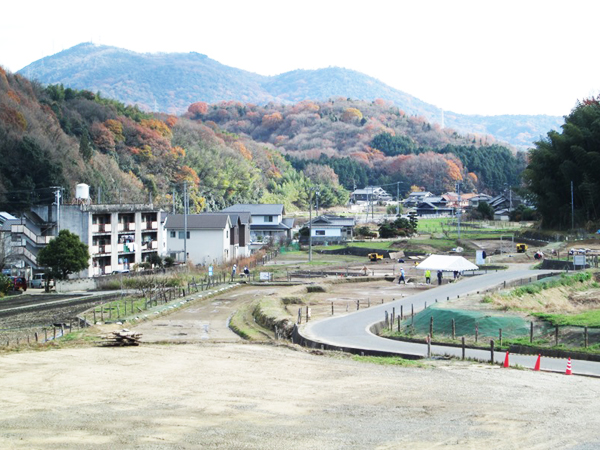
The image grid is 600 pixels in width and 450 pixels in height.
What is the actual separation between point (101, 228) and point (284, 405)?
32.6m

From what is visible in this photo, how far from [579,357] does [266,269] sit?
96.5 ft

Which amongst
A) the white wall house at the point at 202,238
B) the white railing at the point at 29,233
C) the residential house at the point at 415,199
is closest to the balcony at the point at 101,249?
the white railing at the point at 29,233

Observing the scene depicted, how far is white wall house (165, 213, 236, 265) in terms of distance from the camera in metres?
49.6

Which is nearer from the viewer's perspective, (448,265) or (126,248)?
(448,265)

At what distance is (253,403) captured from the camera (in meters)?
13.4

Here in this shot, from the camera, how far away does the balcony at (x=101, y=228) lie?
43406mm

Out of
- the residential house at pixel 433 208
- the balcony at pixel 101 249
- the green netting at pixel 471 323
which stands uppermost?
the residential house at pixel 433 208

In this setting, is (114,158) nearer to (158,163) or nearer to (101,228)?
(158,163)

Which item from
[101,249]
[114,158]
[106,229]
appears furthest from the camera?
[114,158]

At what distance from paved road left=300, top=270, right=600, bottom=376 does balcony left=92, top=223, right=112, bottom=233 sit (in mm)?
20576

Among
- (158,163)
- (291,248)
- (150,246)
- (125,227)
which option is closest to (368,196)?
(158,163)

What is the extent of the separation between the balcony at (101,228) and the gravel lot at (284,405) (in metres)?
25.5

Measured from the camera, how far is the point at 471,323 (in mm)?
20953

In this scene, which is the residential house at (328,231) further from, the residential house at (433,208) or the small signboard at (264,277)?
the residential house at (433,208)
